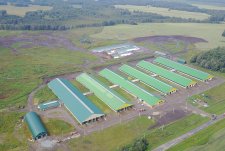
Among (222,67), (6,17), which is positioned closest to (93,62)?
(222,67)

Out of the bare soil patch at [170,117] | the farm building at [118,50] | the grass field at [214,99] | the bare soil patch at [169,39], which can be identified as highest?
the bare soil patch at [169,39]

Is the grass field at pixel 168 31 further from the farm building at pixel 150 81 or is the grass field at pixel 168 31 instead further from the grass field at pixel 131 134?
the grass field at pixel 131 134

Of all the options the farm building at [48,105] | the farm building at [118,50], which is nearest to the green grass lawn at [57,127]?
the farm building at [48,105]

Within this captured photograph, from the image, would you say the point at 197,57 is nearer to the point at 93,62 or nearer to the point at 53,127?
the point at 93,62

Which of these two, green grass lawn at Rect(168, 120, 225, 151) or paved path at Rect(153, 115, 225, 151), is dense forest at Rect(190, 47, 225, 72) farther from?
green grass lawn at Rect(168, 120, 225, 151)

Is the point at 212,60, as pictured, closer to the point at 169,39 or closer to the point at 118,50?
the point at 118,50

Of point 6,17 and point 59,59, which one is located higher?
point 6,17
